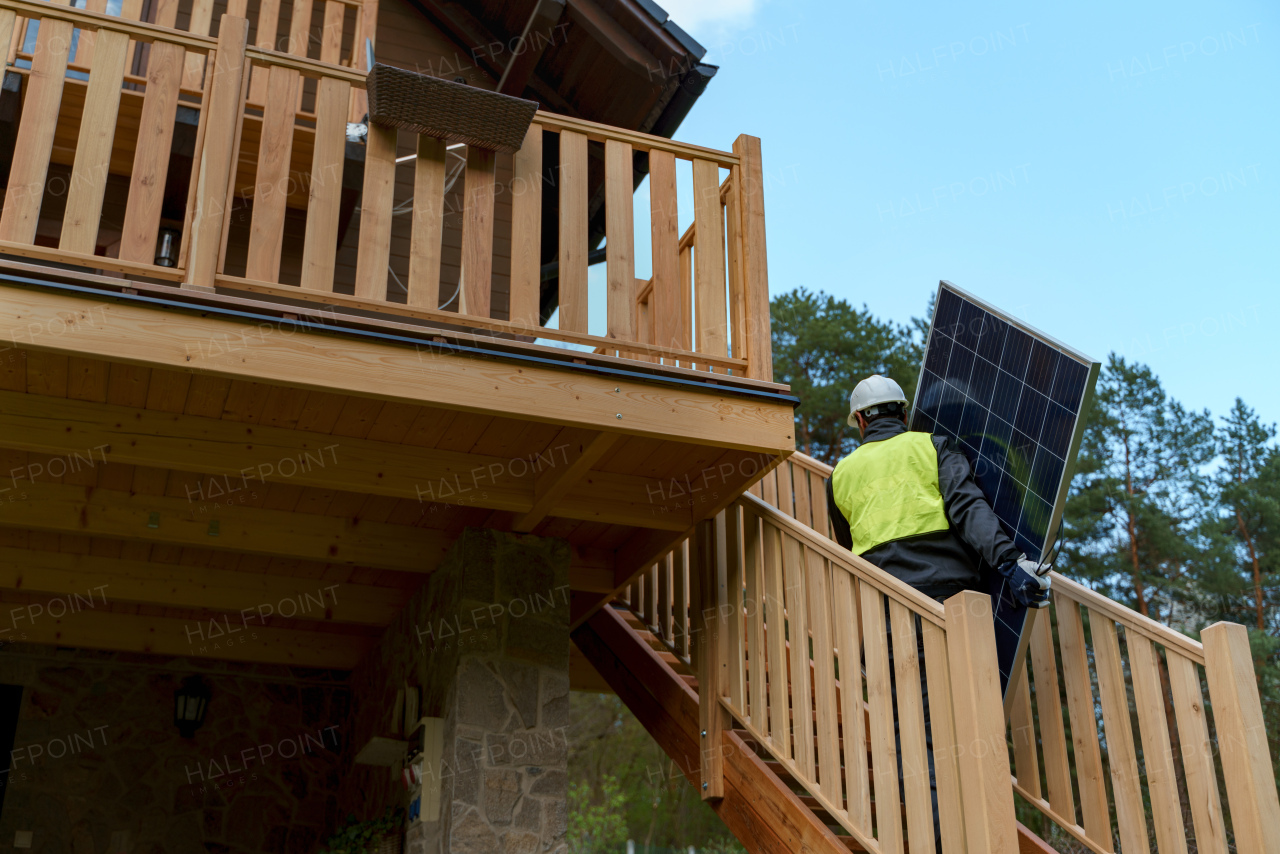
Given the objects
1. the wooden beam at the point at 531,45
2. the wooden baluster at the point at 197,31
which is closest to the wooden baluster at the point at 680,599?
the wooden beam at the point at 531,45

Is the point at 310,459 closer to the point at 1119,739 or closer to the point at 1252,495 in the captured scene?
the point at 1119,739

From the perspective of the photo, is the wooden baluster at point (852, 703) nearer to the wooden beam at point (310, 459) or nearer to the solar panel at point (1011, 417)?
the solar panel at point (1011, 417)

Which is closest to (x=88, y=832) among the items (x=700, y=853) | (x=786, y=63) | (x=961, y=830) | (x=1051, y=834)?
(x=961, y=830)

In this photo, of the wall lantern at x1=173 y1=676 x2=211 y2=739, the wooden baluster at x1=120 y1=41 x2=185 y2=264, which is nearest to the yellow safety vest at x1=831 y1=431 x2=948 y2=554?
the wooden baluster at x1=120 y1=41 x2=185 y2=264

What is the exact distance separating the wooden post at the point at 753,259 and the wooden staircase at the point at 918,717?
0.65 m

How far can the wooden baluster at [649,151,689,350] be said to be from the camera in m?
→ 4.30

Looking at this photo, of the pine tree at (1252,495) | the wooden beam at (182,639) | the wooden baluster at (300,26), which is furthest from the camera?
the pine tree at (1252,495)

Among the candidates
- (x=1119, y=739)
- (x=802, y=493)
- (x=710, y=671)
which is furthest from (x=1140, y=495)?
(x=1119, y=739)

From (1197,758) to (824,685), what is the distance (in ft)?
3.92

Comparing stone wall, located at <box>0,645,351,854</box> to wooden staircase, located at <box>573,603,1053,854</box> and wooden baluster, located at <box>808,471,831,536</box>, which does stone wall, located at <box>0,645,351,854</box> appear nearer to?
wooden staircase, located at <box>573,603,1053,854</box>

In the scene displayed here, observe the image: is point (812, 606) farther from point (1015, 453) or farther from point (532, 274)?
point (532, 274)

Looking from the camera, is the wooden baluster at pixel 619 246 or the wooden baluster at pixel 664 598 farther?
the wooden baluster at pixel 664 598

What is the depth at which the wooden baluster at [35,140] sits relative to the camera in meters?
3.53

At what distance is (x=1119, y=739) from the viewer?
12.2ft
